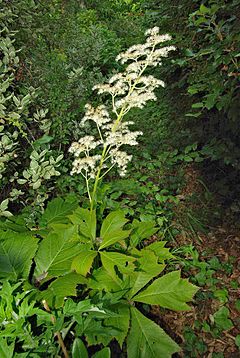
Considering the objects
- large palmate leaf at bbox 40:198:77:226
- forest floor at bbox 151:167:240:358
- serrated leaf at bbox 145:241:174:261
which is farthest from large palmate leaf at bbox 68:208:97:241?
forest floor at bbox 151:167:240:358

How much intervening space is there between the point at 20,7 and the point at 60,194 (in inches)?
60.1

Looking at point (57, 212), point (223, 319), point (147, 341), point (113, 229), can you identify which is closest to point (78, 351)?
point (147, 341)

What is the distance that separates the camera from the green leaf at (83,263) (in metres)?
1.99

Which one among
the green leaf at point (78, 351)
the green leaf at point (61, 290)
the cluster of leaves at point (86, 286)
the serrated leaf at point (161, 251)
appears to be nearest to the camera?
the green leaf at point (78, 351)

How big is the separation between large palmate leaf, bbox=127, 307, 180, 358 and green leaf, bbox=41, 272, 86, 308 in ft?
1.24

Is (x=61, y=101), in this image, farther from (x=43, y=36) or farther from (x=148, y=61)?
(x=148, y=61)

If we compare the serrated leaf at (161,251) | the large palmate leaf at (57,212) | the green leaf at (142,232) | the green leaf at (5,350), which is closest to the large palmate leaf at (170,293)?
the serrated leaf at (161,251)

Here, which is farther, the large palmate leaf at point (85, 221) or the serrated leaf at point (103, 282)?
the large palmate leaf at point (85, 221)

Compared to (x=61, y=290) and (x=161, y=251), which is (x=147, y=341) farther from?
(x=161, y=251)

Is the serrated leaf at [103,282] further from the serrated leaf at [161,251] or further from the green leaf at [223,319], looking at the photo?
the green leaf at [223,319]

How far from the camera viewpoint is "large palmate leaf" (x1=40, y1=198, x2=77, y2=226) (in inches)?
98.1

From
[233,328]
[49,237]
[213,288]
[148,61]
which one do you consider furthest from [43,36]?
[233,328]

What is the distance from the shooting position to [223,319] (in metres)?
2.46

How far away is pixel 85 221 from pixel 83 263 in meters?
0.38
